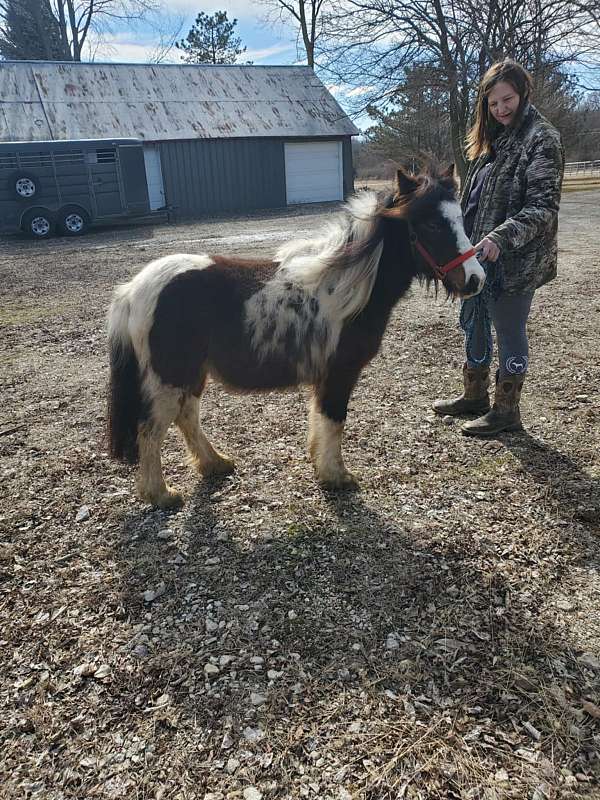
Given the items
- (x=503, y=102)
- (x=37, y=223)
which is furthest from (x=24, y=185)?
(x=503, y=102)

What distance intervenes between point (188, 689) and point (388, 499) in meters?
1.78

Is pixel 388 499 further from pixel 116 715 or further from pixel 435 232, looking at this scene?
pixel 116 715

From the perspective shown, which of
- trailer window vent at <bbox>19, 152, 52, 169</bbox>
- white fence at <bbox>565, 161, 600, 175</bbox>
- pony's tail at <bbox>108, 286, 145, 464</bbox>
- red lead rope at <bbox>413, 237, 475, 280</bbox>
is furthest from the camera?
white fence at <bbox>565, 161, 600, 175</bbox>

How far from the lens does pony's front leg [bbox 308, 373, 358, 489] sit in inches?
142

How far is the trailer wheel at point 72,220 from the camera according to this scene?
17.5 metres

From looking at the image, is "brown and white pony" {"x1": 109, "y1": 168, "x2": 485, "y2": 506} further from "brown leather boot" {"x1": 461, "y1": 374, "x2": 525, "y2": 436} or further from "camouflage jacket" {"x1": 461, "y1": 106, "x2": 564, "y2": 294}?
"brown leather boot" {"x1": 461, "y1": 374, "x2": 525, "y2": 436}

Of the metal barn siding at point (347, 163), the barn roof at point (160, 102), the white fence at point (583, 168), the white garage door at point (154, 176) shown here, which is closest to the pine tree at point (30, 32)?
the barn roof at point (160, 102)

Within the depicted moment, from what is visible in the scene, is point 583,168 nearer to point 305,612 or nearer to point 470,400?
point 470,400

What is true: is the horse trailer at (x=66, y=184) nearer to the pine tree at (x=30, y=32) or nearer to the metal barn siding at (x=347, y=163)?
the metal barn siding at (x=347, y=163)

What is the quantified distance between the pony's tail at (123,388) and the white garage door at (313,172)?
24151 millimetres

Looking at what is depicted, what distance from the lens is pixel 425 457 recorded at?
406 cm

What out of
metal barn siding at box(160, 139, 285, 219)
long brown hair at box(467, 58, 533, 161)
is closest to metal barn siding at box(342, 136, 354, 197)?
metal barn siding at box(160, 139, 285, 219)

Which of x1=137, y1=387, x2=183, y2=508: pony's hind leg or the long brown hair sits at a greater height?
the long brown hair

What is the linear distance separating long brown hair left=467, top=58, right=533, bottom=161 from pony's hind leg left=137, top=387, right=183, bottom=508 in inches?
111
